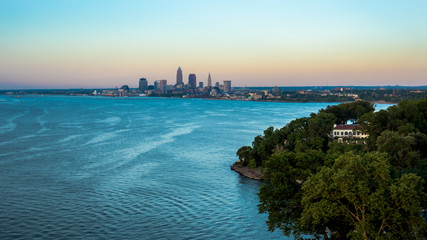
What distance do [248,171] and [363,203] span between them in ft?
55.5

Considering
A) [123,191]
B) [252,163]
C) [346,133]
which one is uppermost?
[346,133]

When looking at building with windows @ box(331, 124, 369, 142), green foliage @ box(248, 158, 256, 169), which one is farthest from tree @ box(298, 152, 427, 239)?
building with windows @ box(331, 124, 369, 142)

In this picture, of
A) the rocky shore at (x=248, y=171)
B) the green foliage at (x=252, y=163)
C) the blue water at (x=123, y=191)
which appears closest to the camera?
the blue water at (x=123, y=191)

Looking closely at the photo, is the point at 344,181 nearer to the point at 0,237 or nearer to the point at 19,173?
the point at 0,237

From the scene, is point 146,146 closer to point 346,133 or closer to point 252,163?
point 252,163

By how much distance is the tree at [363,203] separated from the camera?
32.4ft

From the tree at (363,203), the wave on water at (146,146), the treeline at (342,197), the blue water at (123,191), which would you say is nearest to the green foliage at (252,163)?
the blue water at (123,191)

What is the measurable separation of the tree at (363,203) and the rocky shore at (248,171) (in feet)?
46.6

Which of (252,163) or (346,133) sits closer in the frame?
(252,163)

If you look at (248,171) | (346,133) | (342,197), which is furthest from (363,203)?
(346,133)

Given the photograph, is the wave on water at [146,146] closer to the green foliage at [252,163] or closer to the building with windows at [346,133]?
the green foliage at [252,163]

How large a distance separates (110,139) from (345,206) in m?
34.3

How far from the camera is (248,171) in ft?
88.2

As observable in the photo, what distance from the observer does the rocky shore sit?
2566 cm
